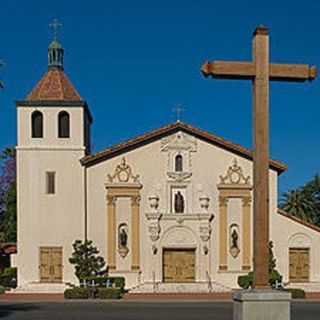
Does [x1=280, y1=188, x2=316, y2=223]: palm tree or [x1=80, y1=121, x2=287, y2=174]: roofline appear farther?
[x1=280, y1=188, x2=316, y2=223]: palm tree

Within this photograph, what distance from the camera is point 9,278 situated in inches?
1850

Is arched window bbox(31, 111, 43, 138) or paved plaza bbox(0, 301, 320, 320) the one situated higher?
arched window bbox(31, 111, 43, 138)

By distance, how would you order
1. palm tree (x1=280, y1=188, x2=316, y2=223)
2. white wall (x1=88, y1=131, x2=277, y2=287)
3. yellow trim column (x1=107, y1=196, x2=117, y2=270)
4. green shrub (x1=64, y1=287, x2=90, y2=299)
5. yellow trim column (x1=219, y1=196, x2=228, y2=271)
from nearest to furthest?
green shrub (x1=64, y1=287, x2=90, y2=299), yellow trim column (x1=107, y1=196, x2=117, y2=270), white wall (x1=88, y1=131, x2=277, y2=287), yellow trim column (x1=219, y1=196, x2=228, y2=271), palm tree (x1=280, y1=188, x2=316, y2=223)

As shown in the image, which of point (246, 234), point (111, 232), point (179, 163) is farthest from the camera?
point (179, 163)

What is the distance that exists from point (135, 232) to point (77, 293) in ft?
19.6

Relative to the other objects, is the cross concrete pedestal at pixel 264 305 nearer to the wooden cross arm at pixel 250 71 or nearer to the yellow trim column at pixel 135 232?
the wooden cross arm at pixel 250 71

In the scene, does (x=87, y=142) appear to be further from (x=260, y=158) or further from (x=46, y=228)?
(x=260, y=158)

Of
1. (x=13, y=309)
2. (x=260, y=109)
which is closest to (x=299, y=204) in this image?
(x=13, y=309)

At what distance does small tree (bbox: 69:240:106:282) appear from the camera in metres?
43.7

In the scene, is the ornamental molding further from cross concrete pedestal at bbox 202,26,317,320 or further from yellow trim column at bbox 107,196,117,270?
cross concrete pedestal at bbox 202,26,317,320

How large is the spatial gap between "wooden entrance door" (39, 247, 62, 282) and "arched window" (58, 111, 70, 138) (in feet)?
20.7

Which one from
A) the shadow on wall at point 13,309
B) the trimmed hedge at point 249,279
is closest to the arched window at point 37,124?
the shadow on wall at point 13,309

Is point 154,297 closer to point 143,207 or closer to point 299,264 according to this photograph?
point 143,207

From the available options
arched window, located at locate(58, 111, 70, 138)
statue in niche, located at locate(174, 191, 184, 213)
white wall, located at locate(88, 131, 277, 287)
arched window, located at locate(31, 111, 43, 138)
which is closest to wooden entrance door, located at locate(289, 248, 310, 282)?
white wall, located at locate(88, 131, 277, 287)
